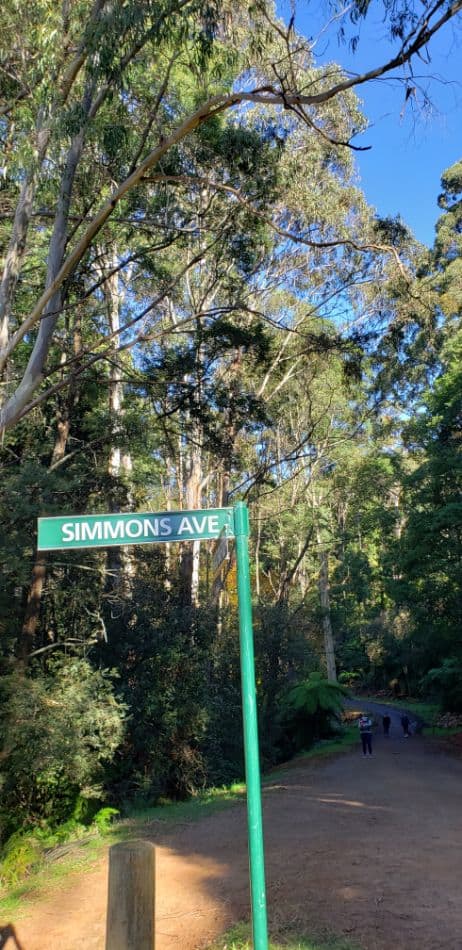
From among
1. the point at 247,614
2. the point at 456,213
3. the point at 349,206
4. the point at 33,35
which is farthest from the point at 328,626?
the point at 247,614

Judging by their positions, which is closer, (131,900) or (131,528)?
(131,900)

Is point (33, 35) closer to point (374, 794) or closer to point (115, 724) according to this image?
point (115, 724)

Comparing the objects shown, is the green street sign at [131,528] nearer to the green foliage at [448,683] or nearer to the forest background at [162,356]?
the forest background at [162,356]

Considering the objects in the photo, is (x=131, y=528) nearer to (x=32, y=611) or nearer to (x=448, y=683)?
(x=32, y=611)

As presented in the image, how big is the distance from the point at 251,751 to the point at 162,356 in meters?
12.4

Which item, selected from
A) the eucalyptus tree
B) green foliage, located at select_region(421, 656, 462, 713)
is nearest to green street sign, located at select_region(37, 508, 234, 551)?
the eucalyptus tree

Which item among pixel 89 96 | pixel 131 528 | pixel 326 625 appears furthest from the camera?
pixel 326 625

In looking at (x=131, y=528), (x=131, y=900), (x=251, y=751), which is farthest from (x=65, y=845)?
(x=251, y=751)

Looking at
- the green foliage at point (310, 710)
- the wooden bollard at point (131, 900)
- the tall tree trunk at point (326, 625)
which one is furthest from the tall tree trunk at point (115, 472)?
the tall tree trunk at point (326, 625)

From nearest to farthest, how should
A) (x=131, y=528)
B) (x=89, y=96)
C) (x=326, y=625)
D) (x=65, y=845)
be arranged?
(x=131, y=528), (x=89, y=96), (x=65, y=845), (x=326, y=625)

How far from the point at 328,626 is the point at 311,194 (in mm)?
23757

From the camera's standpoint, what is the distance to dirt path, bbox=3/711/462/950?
5332mm

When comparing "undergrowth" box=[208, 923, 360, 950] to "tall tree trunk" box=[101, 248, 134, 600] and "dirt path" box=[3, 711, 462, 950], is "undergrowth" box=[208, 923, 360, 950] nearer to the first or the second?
"dirt path" box=[3, 711, 462, 950]

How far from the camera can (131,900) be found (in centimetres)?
274
